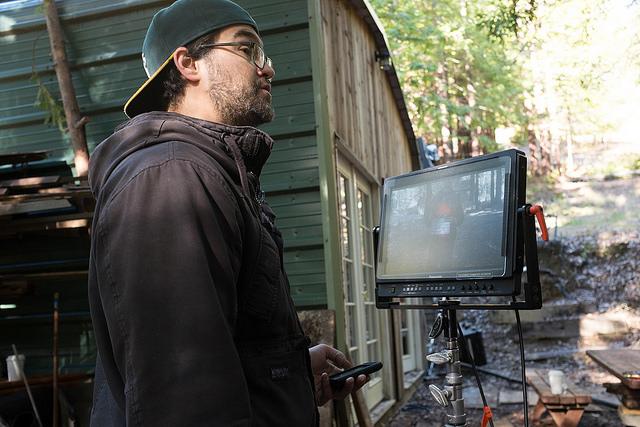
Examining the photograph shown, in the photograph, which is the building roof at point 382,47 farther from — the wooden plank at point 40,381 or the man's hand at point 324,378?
the man's hand at point 324,378

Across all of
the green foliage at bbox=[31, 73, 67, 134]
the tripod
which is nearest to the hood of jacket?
the tripod

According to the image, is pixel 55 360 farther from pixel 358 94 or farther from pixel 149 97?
pixel 358 94

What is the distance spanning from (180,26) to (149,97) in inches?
7.0

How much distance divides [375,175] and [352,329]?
212cm

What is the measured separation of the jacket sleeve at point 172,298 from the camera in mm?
987

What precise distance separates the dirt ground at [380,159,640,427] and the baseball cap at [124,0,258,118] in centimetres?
500

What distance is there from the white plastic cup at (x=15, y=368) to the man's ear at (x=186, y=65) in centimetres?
358

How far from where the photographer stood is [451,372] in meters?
1.95

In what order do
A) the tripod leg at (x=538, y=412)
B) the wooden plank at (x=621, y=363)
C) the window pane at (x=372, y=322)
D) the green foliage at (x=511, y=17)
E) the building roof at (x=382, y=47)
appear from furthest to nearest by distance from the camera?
the green foliage at (x=511, y=17) → the window pane at (x=372, y=322) → the building roof at (x=382, y=47) → the tripod leg at (x=538, y=412) → the wooden plank at (x=621, y=363)

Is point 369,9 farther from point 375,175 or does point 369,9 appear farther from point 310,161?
point 310,161

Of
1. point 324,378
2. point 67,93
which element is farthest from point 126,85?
point 324,378

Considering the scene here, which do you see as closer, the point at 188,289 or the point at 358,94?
the point at 188,289

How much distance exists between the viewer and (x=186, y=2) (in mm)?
1463

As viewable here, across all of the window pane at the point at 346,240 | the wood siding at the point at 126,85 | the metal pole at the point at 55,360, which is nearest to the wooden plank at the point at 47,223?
the metal pole at the point at 55,360
